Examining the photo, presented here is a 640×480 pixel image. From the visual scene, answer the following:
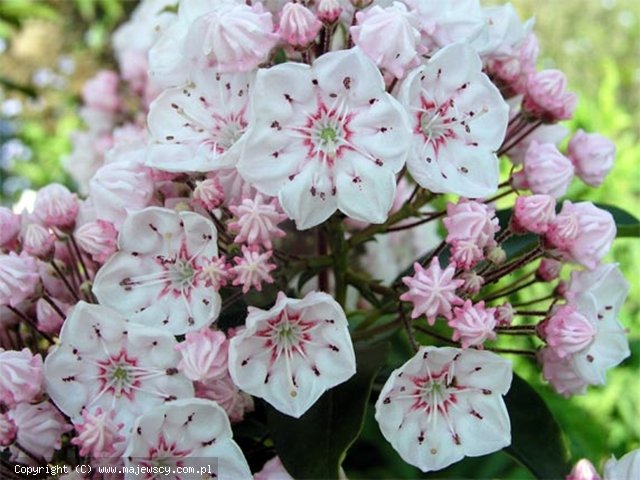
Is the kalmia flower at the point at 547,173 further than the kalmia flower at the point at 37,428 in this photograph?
Yes

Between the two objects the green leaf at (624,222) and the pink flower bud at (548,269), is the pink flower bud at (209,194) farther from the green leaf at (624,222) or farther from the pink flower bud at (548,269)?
the green leaf at (624,222)

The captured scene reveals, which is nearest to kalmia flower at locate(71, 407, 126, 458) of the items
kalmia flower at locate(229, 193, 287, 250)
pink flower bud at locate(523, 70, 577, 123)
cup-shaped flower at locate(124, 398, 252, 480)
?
cup-shaped flower at locate(124, 398, 252, 480)

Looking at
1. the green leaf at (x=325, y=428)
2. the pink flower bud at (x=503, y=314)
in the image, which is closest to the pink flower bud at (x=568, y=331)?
the pink flower bud at (x=503, y=314)

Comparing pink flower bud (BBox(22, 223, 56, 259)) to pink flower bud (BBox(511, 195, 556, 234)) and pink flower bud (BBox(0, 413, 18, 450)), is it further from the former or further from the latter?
pink flower bud (BBox(511, 195, 556, 234))

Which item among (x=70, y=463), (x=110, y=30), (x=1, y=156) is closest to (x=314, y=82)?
(x=70, y=463)

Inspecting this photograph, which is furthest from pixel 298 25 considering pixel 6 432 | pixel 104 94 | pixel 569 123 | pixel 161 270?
pixel 569 123

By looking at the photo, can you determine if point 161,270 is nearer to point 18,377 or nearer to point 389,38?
point 18,377
